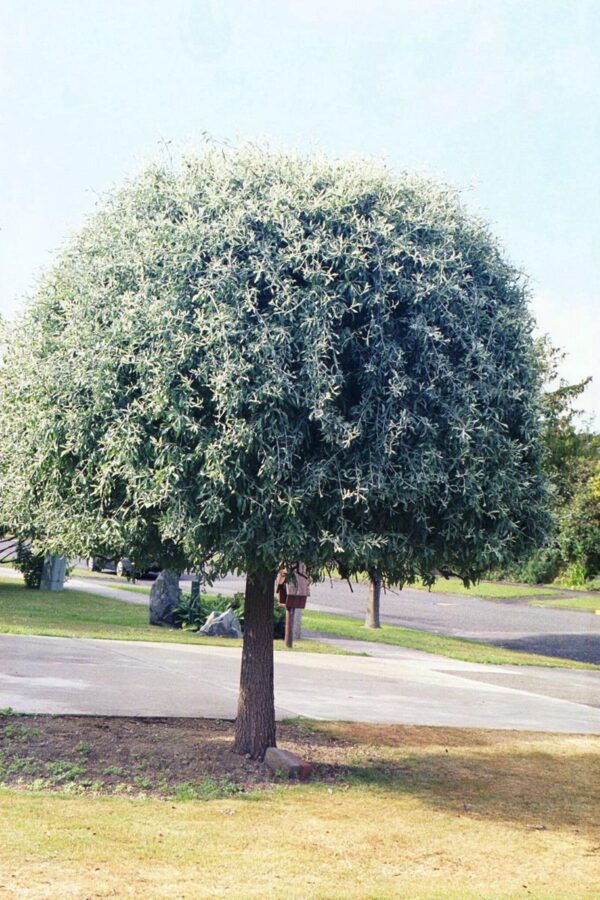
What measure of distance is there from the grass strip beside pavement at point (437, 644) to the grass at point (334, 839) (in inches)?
402

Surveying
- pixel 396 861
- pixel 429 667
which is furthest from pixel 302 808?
pixel 429 667

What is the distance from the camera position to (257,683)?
896 centimetres

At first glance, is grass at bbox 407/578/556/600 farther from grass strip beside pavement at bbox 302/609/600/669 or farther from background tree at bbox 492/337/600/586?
grass strip beside pavement at bbox 302/609/600/669

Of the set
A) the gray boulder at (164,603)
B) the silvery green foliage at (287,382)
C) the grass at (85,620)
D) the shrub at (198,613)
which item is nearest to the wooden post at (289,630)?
the grass at (85,620)

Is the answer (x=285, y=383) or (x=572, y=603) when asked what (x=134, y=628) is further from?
(x=572, y=603)

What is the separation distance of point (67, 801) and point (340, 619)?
725 inches

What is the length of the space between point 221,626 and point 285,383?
490 inches

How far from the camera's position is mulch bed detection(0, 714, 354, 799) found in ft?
25.8

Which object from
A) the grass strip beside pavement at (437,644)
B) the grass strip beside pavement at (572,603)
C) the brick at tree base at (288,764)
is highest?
the grass strip beside pavement at (572,603)

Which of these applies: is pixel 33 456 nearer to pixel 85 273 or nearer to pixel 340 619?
pixel 85 273

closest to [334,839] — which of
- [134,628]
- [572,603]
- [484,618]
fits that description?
[134,628]

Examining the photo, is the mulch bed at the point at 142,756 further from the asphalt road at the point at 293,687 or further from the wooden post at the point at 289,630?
the wooden post at the point at 289,630

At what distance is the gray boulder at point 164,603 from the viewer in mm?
19859

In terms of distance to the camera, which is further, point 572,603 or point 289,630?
point 572,603
